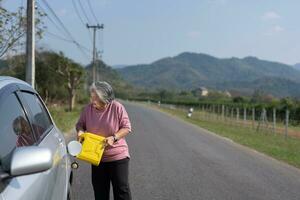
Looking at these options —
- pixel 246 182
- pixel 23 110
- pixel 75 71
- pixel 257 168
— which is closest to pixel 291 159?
pixel 257 168

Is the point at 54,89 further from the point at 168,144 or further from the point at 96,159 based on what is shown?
the point at 96,159

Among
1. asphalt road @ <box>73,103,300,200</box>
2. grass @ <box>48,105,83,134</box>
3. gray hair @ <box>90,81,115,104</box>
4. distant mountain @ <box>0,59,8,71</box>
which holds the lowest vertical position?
asphalt road @ <box>73,103,300,200</box>

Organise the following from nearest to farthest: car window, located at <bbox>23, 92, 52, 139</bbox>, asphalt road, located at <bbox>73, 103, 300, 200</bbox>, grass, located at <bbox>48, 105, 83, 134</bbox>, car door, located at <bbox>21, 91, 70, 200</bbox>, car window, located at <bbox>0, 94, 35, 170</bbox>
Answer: car window, located at <bbox>0, 94, 35, 170</bbox>
car door, located at <bbox>21, 91, 70, 200</bbox>
car window, located at <bbox>23, 92, 52, 139</bbox>
asphalt road, located at <bbox>73, 103, 300, 200</bbox>
grass, located at <bbox>48, 105, 83, 134</bbox>

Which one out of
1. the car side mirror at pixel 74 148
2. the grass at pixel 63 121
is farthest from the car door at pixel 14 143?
the grass at pixel 63 121

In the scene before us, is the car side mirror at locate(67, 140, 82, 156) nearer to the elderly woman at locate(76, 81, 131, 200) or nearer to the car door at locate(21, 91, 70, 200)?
the car door at locate(21, 91, 70, 200)

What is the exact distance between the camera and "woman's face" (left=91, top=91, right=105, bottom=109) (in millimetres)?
5773

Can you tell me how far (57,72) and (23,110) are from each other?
4769 cm

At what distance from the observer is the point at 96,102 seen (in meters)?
5.81

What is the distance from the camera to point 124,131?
231 inches

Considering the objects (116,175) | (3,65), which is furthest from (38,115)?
(3,65)

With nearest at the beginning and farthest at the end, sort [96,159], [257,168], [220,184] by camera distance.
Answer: [96,159]
[220,184]
[257,168]

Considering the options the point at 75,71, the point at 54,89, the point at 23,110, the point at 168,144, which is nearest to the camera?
the point at 23,110

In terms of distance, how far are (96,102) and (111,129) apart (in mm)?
307

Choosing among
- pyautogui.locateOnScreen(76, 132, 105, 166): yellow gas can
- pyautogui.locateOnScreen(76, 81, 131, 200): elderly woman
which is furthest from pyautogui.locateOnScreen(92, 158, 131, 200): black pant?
pyautogui.locateOnScreen(76, 132, 105, 166): yellow gas can
